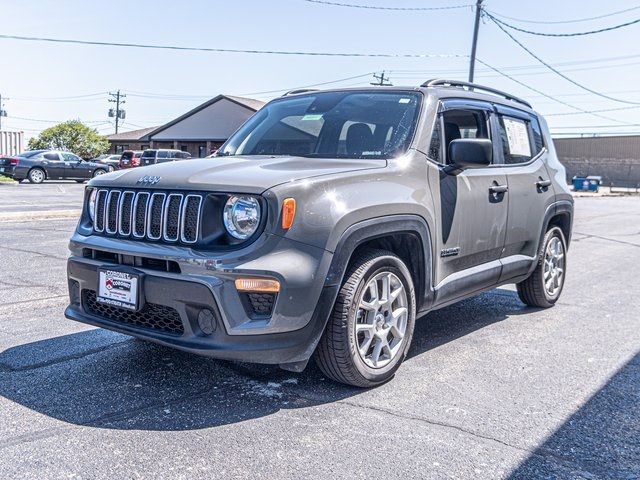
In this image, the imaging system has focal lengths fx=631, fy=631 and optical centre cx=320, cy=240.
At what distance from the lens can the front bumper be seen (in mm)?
3242

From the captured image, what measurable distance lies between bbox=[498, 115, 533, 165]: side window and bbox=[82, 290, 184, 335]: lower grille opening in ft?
10.6

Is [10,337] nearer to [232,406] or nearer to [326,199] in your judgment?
[232,406]

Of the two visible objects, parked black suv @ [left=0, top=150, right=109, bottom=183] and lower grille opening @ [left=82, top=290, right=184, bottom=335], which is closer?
lower grille opening @ [left=82, top=290, right=184, bottom=335]

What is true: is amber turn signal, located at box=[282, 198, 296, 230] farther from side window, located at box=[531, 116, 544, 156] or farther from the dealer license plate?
side window, located at box=[531, 116, 544, 156]

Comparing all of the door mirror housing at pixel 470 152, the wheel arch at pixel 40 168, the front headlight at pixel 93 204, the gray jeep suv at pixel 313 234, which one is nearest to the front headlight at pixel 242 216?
the gray jeep suv at pixel 313 234

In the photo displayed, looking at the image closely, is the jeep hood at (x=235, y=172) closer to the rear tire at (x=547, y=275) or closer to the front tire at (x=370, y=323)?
the front tire at (x=370, y=323)

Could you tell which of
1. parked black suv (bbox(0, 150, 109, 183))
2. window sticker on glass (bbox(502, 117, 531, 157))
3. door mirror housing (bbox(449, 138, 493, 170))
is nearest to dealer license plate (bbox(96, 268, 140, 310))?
door mirror housing (bbox(449, 138, 493, 170))

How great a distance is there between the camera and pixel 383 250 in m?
3.94

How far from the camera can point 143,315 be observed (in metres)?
3.56

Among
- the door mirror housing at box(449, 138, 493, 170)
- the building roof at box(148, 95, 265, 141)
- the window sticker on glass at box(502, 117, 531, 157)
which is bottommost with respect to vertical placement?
the door mirror housing at box(449, 138, 493, 170)

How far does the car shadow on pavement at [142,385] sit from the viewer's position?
3350mm

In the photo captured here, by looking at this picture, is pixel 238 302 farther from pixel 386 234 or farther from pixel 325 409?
pixel 386 234

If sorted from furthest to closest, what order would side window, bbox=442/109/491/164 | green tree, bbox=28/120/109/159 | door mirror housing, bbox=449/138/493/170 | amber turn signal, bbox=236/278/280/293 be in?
green tree, bbox=28/120/109/159 < side window, bbox=442/109/491/164 < door mirror housing, bbox=449/138/493/170 < amber turn signal, bbox=236/278/280/293

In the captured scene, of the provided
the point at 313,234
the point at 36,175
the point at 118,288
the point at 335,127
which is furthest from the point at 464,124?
the point at 36,175
